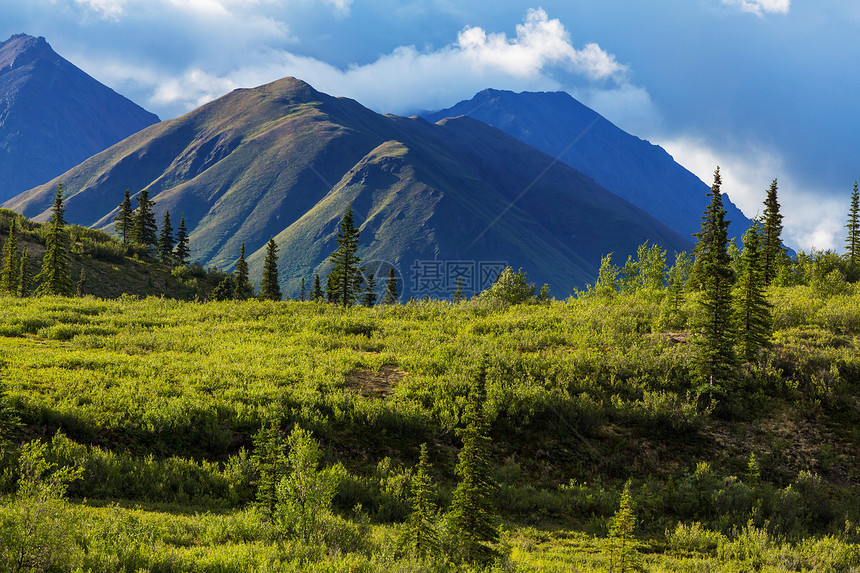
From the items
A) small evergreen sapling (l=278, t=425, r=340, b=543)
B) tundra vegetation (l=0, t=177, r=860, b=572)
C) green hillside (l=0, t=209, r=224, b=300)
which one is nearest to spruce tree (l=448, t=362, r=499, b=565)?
tundra vegetation (l=0, t=177, r=860, b=572)

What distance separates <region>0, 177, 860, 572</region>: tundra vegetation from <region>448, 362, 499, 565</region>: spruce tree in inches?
1.5

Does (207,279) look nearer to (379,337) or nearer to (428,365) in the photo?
(379,337)

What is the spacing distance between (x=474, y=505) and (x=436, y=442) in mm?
6085

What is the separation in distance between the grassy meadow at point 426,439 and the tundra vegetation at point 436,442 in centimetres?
7

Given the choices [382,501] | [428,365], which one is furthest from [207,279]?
[382,501]

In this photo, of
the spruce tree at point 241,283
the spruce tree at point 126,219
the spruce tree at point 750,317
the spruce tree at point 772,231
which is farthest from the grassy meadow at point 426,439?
the spruce tree at point 126,219

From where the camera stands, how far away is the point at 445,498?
40.0 feet

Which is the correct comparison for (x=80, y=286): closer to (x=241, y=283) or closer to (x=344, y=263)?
(x=241, y=283)

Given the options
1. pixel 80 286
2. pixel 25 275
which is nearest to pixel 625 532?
pixel 80 286

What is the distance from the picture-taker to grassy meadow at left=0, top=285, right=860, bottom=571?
874 centimetres

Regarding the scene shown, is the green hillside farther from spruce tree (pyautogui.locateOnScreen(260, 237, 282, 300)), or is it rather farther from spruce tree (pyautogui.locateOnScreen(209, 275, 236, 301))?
spruce tree (pyautogui.locateOnScreen(260, 237, 282, 300))

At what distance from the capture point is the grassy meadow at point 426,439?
8738 mm

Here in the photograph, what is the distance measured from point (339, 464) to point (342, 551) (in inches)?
159

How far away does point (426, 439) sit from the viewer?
14805 mm
